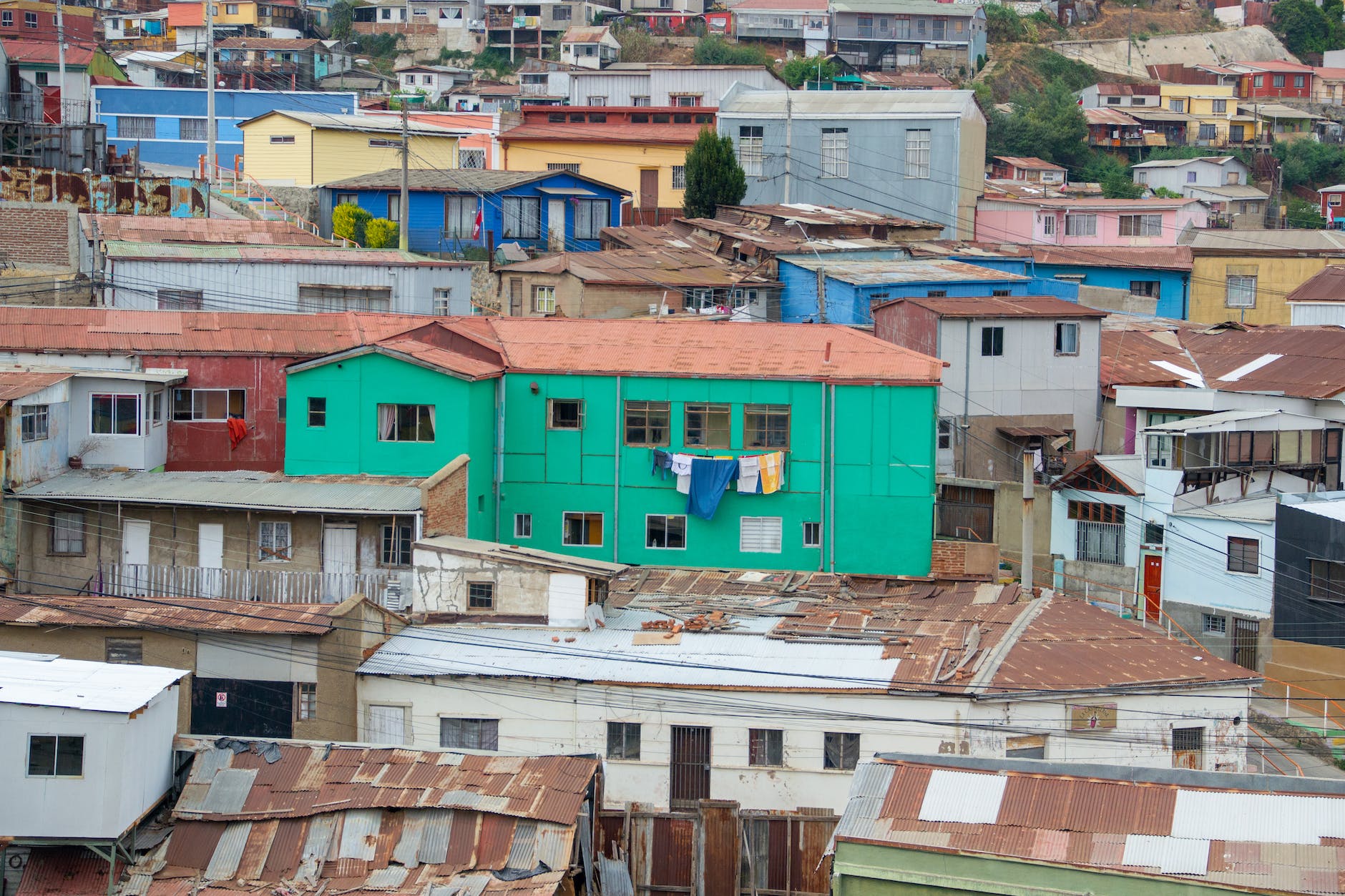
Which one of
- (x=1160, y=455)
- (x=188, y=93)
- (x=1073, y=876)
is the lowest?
(x=1073, y=876)

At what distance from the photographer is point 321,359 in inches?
1315

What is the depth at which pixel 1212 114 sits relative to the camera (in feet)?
312

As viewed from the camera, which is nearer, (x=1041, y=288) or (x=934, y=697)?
(x=934, y=697)

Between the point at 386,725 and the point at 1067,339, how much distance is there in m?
21.0

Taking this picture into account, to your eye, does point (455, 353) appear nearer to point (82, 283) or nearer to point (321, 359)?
point (321, 359)

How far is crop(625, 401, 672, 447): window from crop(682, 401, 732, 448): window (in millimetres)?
433

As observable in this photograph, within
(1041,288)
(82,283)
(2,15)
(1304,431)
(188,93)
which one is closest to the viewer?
(1304,431)

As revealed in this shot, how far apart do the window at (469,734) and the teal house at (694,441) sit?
7.50m

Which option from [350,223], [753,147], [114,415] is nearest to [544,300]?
[350,223]

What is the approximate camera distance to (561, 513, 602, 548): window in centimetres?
3544

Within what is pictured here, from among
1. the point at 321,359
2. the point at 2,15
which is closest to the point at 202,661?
the point at 321,359

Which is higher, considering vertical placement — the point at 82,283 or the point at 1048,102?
the point at 1048,102

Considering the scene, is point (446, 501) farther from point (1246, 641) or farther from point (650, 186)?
point (650, 186)

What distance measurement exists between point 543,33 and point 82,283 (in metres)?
61.7
